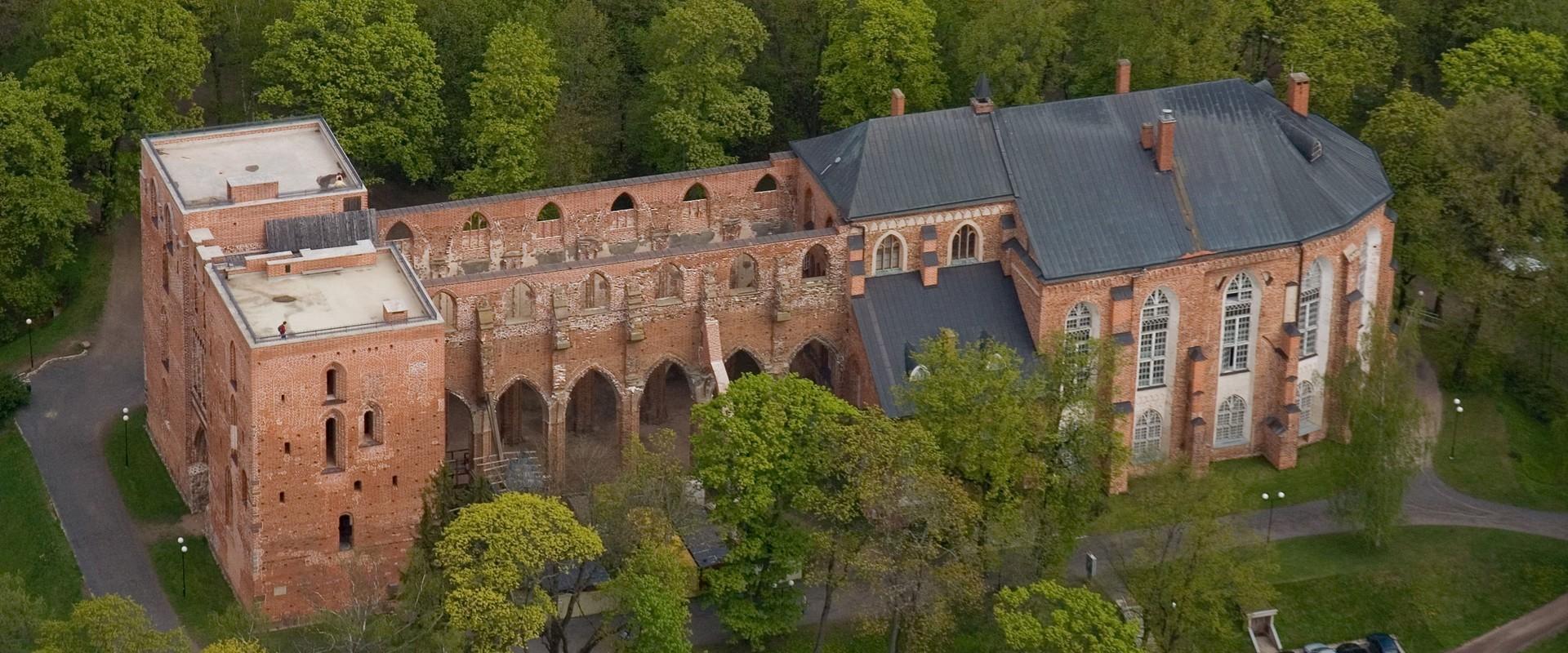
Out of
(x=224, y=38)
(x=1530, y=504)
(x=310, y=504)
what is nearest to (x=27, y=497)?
(x=310, y=504)

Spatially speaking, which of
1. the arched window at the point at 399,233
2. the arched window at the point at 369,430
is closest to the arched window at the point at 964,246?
the arched window at the point at 399,233

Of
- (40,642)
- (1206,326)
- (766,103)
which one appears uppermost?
(766,103)

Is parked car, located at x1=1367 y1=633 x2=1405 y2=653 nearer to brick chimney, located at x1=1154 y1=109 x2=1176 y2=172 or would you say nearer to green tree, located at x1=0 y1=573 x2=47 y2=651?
brick chimney, located at x1=1154 y1=109 x2=1176 y2=172

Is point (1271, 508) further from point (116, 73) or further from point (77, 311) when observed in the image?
point (116, 73)

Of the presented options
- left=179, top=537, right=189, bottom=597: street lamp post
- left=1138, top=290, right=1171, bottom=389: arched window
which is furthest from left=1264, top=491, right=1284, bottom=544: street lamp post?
left=179, top=537, right=189, bottom=597: street lamp post

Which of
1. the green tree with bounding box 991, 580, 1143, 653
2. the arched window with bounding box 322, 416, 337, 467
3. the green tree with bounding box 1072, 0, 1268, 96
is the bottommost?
the green tree with bounding box 991, 580, 1143, 653

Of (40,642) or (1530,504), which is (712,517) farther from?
(1530,504)

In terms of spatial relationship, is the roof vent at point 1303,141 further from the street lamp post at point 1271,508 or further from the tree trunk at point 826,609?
the tree trunk at point 826,609
